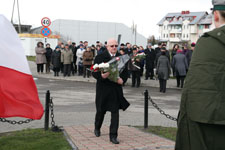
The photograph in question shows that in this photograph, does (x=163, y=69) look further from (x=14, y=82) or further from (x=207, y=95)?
(x=207, y=95)

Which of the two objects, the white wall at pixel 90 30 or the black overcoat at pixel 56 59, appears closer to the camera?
the black overcoat at pixel 56 59

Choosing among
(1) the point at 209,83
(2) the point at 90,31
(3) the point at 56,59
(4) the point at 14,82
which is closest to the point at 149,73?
(3) the point at 56,59

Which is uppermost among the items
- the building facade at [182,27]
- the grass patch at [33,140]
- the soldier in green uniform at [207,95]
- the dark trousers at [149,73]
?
Result: the building facade at [182,27]

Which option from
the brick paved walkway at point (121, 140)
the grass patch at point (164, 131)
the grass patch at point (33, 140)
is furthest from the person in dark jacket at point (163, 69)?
the grass patch at point (33, 140)

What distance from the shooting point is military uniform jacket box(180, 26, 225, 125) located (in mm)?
2490

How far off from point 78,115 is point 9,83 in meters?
5.01

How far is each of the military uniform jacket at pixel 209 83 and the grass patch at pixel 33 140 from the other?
414 centimetres

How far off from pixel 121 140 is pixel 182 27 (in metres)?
107

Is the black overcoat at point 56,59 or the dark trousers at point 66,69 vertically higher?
the black overcoat at point 56,59

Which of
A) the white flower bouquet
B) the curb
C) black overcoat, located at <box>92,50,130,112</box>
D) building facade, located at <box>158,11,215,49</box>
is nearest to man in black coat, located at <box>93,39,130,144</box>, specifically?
black overcoat, located at <box>92,50,130,112</box>

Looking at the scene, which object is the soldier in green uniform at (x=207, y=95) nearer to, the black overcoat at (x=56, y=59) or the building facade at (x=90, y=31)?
the black overcoat at (x=56, y=59)

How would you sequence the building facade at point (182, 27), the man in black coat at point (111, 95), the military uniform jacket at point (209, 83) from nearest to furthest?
the military uniform jacket at point (209, 83) < the man in black coat at point (111, 95) < the building facade at point (182, 27)

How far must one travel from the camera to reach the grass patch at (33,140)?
6.43 metres

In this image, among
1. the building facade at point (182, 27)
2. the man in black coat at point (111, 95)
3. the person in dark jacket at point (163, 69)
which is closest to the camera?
the man in black coat at point (111, 95)
